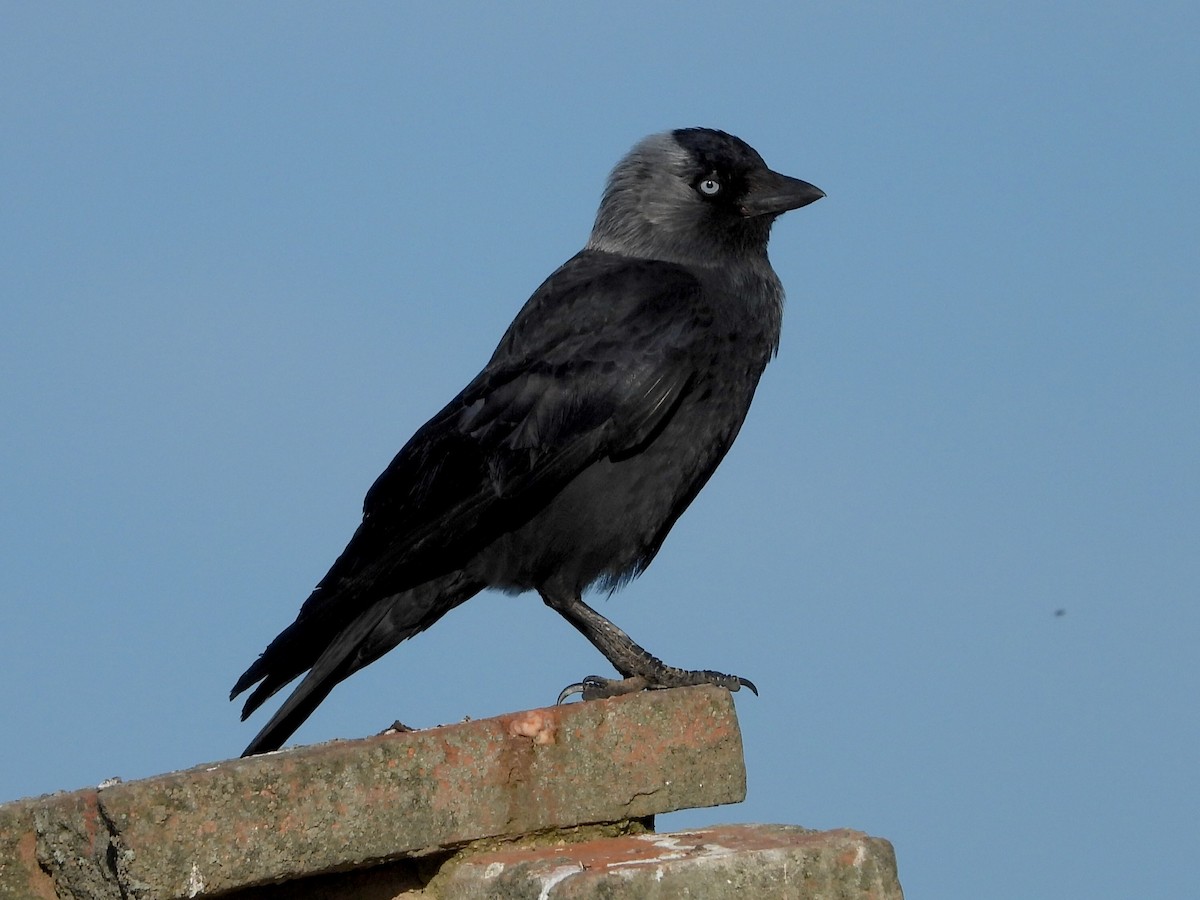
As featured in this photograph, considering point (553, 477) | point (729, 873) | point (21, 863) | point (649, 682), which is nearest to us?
point (729, 873)

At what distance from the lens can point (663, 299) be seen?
5.71 metres

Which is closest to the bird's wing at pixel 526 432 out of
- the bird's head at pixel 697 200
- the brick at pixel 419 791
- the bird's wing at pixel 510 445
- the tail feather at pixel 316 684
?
the bird's wing at pixel 510 445

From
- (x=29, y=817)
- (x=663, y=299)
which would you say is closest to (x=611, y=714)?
(x=29, y=817)

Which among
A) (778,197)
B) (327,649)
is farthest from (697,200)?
(327,649)

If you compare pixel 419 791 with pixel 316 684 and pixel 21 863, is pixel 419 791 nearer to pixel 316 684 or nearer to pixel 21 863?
pixel 21 863

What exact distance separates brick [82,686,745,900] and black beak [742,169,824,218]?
312 centimetres

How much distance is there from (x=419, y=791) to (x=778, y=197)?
3.75 m

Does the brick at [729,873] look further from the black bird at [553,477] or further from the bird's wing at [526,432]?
the bird's wing at [526,432]

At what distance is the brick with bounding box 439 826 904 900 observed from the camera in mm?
2924

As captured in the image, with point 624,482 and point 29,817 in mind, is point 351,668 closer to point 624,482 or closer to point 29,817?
point 624,482

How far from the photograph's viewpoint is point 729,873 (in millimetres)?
2963

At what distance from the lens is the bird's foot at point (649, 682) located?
478 cm

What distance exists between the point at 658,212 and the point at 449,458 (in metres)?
1.58

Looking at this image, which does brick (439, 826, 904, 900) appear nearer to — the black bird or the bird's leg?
the bird's leg
